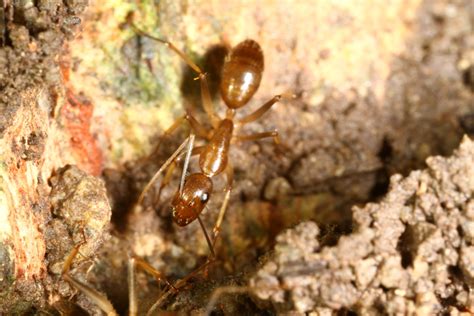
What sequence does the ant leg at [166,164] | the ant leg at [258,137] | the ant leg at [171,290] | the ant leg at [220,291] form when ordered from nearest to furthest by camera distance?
the ant leg at [220,291], the ant leg at [171,290], the ant leg at [166,164], the ant leg at [258,137]

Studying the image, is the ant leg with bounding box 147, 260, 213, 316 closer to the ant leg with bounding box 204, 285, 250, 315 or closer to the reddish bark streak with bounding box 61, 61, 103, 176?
the ant leg with bounding box 204, 285, 250, 315

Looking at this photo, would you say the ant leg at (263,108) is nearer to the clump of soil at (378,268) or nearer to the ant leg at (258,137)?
the ant leg at (258,137)

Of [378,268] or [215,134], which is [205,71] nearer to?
[215,134]

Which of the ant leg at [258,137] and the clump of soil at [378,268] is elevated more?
the ant leg at [258,137]

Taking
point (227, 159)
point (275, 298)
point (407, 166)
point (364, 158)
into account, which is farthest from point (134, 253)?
point (407, 166)

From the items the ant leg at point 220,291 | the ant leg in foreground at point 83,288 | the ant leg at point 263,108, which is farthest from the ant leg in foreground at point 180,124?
the ant leg at point 220,291

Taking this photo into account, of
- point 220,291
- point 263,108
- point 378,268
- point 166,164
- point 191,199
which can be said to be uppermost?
point 263,108

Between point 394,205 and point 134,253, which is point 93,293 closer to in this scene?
point 134,253

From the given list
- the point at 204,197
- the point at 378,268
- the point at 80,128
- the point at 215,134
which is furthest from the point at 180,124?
the point at 378,268
